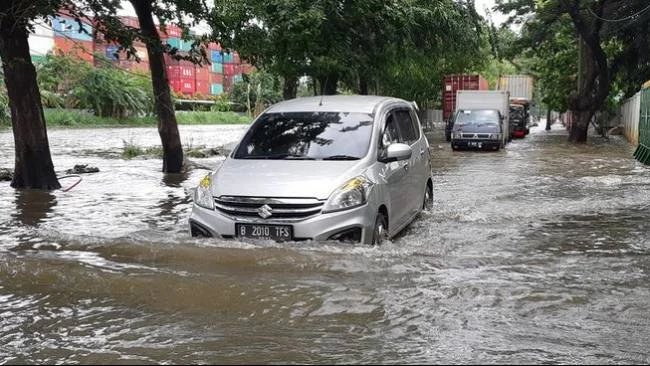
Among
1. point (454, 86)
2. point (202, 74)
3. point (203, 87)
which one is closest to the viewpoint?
point (454, 86)

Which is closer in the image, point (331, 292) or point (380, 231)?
point (331, 292)

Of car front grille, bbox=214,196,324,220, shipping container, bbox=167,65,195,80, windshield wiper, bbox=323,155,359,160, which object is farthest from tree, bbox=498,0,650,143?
shipping container, bbox=167,65,195,80

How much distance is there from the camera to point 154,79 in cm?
1517

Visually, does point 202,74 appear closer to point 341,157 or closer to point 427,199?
point 427,199

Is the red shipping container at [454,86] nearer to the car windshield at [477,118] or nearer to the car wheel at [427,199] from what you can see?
the car windshield at [477,118]

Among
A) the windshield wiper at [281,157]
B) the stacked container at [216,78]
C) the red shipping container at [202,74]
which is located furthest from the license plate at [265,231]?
the stacked container at [216,78]

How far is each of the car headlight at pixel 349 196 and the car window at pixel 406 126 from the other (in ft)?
6.96

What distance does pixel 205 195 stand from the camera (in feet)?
22.5

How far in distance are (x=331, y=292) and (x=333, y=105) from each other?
10.2 feet

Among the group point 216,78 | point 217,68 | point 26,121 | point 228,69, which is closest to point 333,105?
point 26,121

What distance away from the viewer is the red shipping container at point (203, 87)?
9400 centimetres

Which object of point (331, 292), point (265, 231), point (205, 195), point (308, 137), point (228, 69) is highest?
point (228, 69)

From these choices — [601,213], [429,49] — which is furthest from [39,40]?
[601,213]

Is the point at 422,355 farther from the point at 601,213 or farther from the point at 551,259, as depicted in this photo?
the point at 601,213
